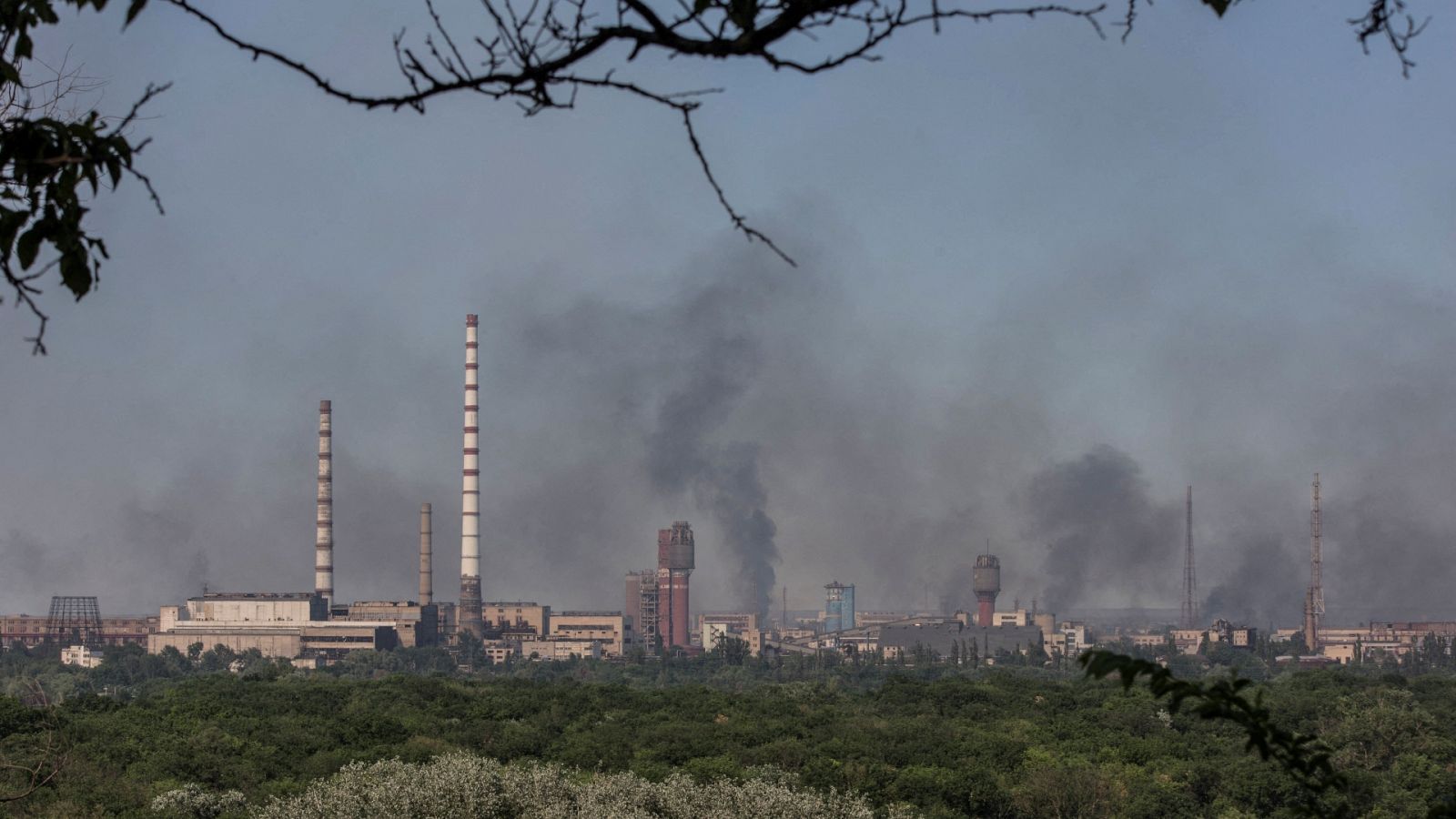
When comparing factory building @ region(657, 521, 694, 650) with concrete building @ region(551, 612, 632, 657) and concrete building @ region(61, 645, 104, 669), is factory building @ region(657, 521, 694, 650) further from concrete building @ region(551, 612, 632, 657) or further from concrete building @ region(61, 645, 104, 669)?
concrete building @ region(61, 645, 104, 669)

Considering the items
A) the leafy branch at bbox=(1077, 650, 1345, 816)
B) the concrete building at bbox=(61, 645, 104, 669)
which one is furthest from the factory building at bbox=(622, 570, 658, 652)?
the leafy branch at bbox=(1077, 650, 1345, 816)

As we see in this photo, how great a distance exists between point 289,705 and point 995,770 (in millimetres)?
31862

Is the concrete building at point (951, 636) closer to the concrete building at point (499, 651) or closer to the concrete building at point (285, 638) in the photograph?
the concrete building at point (499, 651)

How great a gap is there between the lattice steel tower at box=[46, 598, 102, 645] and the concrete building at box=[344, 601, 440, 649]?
2791cm

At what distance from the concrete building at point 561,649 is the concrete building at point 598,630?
100 centimetres

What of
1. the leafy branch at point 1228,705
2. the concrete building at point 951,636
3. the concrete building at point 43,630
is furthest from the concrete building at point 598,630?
the leafy branch at point 1228,705

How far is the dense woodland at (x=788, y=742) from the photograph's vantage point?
136 feet

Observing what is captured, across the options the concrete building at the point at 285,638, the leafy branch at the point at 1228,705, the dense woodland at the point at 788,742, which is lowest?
the concrete building at the point at 285,638

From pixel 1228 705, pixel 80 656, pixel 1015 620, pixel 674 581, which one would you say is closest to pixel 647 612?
pixel 674 581

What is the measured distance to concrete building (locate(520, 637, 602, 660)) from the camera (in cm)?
16438

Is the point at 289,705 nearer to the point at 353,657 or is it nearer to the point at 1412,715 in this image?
the point at 1412,715

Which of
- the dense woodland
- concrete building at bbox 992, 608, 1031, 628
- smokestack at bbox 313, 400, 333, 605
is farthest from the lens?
concrete building at bbox 992, 608, 1031, 628

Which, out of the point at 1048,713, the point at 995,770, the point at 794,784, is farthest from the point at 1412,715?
the point at 794,784

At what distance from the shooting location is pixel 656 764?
45.3 metres
